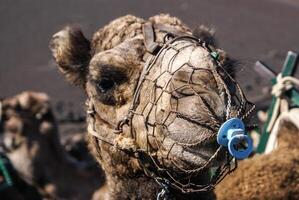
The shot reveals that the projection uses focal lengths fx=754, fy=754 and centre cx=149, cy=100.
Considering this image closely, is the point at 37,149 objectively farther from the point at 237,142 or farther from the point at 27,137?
the point at 237,142

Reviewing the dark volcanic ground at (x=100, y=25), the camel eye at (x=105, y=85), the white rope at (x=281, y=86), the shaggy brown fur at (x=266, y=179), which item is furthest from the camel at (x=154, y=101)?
the dark volcanic ground at (x=100, y=25)

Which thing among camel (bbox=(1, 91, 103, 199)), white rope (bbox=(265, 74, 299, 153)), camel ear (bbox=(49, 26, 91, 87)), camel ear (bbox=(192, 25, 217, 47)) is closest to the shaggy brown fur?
white rope (bbox=(265, 74, 299, 153))

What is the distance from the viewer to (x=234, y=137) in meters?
2.80

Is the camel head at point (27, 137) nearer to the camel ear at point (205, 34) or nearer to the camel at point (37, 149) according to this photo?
the camel at point (37, 149)

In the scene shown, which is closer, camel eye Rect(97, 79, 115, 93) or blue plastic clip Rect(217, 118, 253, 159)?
blue plastic clip Rect(217, 118, 253, 159)

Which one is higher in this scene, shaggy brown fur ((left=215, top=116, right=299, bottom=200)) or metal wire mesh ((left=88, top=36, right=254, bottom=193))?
metal wire mesh ((left=88, top=36, right=254, bottom=193))

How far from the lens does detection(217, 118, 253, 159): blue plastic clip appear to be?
281 cm

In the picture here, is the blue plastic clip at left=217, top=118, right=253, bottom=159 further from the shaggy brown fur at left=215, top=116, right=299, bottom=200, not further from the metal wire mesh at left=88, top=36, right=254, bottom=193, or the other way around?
the shaggy brown fur at left=215, top=116, right=299, bottom=200

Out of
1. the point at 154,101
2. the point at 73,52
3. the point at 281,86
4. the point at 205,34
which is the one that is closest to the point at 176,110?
the point at 154,101

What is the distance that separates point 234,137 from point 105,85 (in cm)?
101

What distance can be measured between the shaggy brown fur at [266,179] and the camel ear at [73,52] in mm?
1069

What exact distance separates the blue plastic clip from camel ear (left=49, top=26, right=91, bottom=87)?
4.47 feet

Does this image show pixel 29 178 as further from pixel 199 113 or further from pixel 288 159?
pixel 199 113

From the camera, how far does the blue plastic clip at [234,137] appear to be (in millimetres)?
2811
